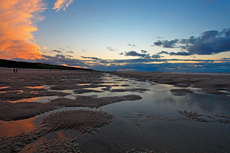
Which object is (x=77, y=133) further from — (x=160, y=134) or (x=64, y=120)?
(x=160, y=134)

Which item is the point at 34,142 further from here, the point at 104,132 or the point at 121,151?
the point at 121,151

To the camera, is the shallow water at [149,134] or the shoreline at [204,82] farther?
the shoreline at [204,82]

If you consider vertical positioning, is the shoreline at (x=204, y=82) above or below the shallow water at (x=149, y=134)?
above

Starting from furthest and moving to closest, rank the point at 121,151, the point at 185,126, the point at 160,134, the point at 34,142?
the point at 185,126 < the point at 160,134 < the point at 34,142 < the point at 121,151

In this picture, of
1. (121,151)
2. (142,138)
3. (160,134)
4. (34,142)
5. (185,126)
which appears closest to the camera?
(121,151)

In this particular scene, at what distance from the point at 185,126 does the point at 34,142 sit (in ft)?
16.1

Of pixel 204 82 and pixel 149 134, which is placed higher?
pixel 204 82

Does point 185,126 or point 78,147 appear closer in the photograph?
point 78,147

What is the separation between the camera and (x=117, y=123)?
14.6ft

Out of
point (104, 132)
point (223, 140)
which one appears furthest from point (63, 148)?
point (223, 140)

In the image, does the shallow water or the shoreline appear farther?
the shoreline

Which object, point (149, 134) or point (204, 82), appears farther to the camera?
point (204, 82)

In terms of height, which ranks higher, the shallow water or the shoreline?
the shoreline

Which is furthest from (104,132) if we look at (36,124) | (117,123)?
(36,124)
